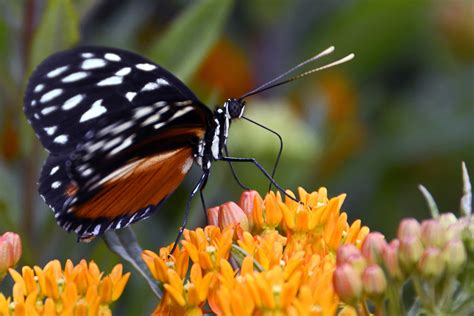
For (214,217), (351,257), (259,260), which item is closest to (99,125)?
(214,217)

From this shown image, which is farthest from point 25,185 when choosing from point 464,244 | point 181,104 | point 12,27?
point 464,244

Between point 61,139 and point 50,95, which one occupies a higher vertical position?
point 50,95

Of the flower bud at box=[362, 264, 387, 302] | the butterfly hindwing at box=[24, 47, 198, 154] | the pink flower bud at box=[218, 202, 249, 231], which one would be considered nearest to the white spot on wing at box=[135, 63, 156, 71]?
the butterfly hindwing at box=[24, 47, 198, 154]

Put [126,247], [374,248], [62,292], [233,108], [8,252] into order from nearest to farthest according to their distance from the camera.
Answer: [374,248] < [62,292] < [8,252] < [126,247] < [233,108]

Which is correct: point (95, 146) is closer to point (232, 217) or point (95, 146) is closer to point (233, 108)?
point (232, 217)

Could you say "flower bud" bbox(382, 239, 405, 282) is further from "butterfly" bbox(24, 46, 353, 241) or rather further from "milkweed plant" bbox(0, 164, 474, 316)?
"butterfly" bbox(24, 46, 353, 241)
